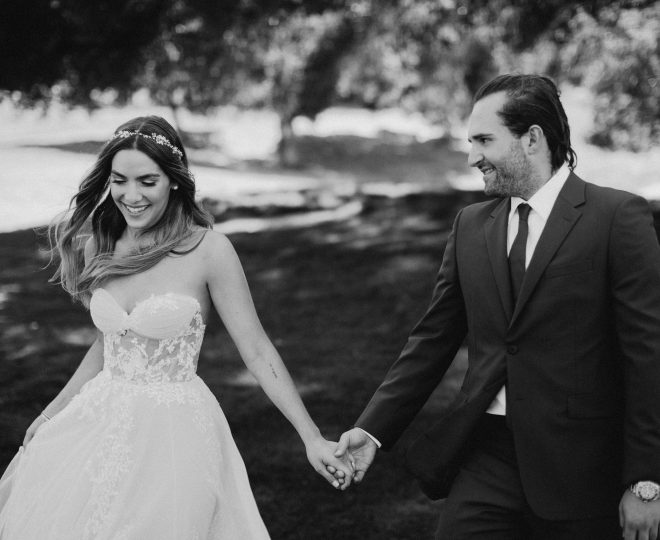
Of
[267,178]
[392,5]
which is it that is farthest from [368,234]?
[267,178]

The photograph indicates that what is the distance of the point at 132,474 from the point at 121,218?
112 cm

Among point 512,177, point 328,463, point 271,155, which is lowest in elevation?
point 271,155

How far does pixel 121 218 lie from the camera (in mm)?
3779

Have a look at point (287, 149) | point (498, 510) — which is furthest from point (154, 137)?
point (287, 149)

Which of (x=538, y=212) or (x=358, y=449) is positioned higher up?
(x=538, y=212)

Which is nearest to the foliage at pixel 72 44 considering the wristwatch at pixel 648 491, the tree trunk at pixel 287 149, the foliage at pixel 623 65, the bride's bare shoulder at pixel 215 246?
the foliage at pixel 623 65

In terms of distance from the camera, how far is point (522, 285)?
2.97 meters

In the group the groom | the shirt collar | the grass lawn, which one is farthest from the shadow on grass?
the shirt collar

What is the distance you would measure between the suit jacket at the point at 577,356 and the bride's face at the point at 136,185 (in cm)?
128

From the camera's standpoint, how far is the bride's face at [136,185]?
11.3 ft

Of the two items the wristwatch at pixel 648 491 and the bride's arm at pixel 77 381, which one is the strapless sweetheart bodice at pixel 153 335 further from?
the wristwatch at pixel 648 491

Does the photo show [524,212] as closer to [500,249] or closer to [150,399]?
[500,249]

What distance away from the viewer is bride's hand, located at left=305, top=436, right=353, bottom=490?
11.3ft

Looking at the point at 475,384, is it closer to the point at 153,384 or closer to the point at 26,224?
the point at 153,384
